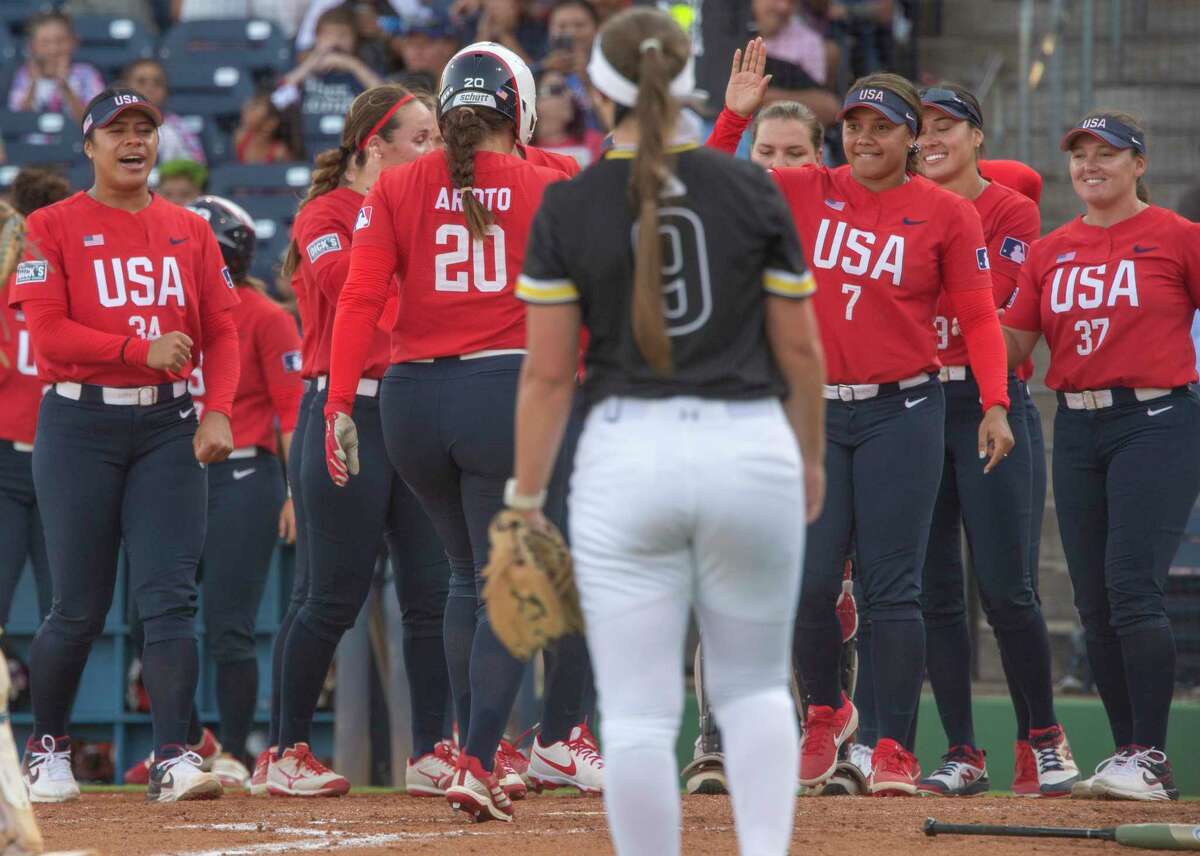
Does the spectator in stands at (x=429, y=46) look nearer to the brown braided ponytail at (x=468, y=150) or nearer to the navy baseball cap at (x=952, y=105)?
the navy baseball cap at (x=952, y=105)

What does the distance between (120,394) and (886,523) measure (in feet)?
8.12

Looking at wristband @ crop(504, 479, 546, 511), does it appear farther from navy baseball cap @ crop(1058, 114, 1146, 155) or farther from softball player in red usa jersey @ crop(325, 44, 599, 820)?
navy baseball cap @ crop(1058, 114, 1146, 155)

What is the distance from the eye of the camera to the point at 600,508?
10.9ft

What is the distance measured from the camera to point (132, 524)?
5703 mm

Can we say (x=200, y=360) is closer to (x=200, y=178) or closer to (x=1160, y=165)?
(x=200, y=178)

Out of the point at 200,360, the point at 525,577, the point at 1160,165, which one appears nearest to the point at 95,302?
→ the point at 200,360

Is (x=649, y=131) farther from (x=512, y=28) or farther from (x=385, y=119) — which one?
(x=512, y=28)

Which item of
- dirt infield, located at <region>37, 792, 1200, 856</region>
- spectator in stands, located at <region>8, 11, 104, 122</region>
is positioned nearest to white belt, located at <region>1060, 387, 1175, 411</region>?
dirt infield, located at <region>37, 792, 1200, 856</region>

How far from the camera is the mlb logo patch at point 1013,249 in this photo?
246 inches

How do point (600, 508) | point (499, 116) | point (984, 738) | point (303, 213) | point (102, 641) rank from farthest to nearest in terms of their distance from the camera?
point (102, 641) → point (984, 738) → point (303, 213) → point (499, 116) → point (600, 508)

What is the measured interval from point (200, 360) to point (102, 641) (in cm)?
283

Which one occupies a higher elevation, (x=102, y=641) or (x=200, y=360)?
(x=200, y=360)

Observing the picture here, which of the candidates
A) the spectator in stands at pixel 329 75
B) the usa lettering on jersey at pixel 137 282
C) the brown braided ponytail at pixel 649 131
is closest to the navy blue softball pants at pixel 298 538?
the usa lettering on jersey at pixel 137 282

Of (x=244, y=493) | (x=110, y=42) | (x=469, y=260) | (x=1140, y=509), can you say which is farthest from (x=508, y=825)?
(x=110, y=42)
